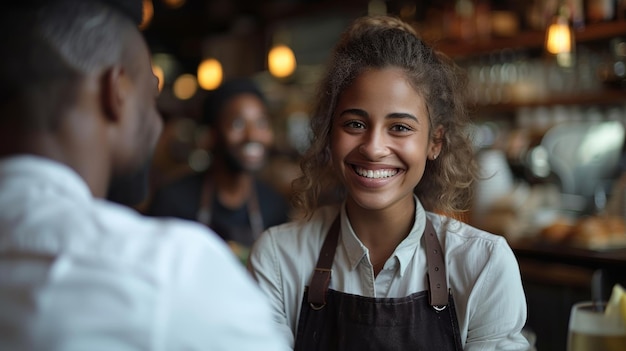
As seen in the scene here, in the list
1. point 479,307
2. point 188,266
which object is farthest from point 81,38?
point 479,307

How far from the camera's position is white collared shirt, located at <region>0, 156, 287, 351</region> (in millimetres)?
735

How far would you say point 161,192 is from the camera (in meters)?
3.29

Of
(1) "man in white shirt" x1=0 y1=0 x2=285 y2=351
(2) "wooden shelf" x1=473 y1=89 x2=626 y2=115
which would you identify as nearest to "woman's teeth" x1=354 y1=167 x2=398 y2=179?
(1) "man in white shirt" x1=0 y1=0 x2=285 y2=351

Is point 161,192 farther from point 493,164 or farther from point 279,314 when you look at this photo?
point 493,164

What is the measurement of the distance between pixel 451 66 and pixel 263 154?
6.09ft

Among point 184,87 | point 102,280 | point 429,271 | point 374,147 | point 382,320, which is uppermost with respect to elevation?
point 184,87

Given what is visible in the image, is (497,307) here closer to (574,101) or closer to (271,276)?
(271,276)

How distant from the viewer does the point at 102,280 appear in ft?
2.44

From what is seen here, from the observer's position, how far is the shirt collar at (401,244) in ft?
5.18

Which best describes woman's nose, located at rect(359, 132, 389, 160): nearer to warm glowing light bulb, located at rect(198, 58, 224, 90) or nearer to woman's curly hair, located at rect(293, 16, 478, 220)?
woman's curly hair, located at rect(293, 16, 478, 220)

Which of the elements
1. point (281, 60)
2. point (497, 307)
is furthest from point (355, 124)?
point (281, 60)

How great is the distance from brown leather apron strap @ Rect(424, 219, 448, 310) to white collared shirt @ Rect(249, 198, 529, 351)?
0.01 meters

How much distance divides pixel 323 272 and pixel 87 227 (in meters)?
0.88

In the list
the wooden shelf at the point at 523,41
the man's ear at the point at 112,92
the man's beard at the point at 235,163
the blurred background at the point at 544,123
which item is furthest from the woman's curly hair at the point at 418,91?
the wooden shelf at the point at 523,41
